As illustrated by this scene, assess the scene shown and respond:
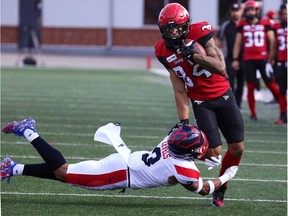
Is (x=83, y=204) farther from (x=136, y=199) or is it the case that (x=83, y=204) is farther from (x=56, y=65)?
(x=56, y=65)

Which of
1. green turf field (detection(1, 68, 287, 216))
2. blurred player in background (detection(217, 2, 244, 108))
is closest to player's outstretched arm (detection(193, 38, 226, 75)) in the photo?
green turf field (detection(1, 68, 287, 216))

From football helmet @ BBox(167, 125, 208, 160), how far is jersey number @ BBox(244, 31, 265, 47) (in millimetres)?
6619

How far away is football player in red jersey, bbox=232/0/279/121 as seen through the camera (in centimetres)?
1190

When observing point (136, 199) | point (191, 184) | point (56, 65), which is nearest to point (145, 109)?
point (136, 199)

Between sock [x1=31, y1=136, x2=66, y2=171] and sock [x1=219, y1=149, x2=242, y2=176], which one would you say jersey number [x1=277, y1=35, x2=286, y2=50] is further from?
sock [x1=31, y1=136, x2=66, y2=171]

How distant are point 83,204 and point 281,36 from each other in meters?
6.51

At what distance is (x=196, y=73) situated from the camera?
20.7 feet

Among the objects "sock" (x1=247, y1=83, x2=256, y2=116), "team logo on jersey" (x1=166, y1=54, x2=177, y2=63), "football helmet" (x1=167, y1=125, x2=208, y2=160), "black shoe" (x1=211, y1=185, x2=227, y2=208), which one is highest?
"team logo on jersey" (x1=166, y1=54, x2=177, y2=63)

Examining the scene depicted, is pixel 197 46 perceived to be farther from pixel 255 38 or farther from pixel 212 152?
pixel 255 38

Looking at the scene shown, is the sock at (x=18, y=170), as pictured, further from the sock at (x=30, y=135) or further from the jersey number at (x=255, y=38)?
the jersey number at (x=255, y=38)

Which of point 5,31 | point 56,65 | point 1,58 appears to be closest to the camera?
point 56,65

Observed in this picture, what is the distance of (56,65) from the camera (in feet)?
76.4

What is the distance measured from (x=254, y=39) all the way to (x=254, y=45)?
10cm

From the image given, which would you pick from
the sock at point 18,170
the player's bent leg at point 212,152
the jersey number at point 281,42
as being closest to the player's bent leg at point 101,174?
the sock at point 18,170
